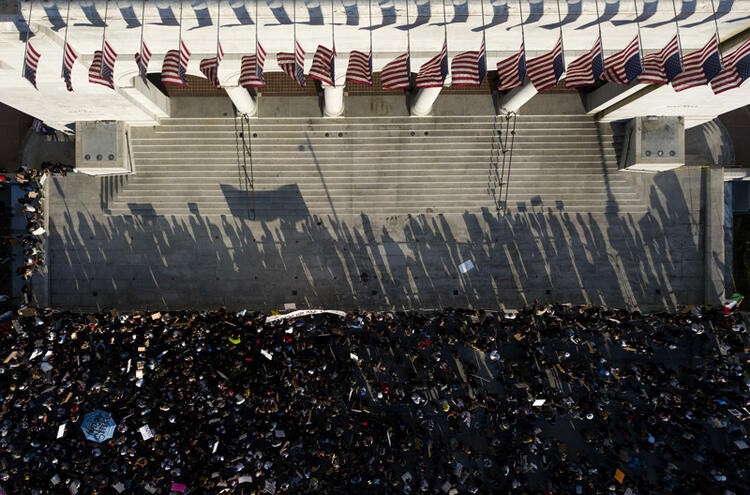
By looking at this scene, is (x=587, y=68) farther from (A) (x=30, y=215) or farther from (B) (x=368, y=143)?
(A) (x=30, y=215)

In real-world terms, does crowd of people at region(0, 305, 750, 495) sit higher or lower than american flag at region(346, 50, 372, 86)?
lower

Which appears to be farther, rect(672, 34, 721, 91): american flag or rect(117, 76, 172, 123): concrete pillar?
rect(117, 76, 172, 123): concrete pillar

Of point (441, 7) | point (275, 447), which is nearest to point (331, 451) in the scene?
point (275, 447)

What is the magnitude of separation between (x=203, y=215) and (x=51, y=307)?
974 cm

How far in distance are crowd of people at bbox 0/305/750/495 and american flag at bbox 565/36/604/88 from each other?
11223mm

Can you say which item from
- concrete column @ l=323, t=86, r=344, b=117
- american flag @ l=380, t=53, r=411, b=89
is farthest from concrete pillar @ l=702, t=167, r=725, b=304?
concrete column @ l=323, t=86, r=344, b=117

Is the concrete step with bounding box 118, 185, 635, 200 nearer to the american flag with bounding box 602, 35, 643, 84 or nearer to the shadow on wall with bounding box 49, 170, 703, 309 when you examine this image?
the shadow on wall with bounding box 49, 170, 703, 309

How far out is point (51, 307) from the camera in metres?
22.8

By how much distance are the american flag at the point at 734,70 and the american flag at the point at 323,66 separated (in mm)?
14050

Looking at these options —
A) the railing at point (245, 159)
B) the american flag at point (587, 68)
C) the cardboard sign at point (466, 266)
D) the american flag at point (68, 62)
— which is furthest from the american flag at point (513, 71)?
the american flag at point (68, 62)

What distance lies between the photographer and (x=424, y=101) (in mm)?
20859

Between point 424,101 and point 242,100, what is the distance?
9.11m

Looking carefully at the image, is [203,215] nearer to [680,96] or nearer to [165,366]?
[165,366]

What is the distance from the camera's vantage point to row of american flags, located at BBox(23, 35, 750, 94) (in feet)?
49.3
